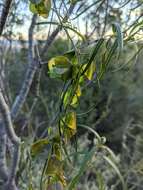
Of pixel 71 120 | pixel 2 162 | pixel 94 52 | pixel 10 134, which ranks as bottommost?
pixel 2 162

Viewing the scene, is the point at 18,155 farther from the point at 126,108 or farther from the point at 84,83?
the point at 126,108

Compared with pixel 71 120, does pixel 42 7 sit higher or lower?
higher

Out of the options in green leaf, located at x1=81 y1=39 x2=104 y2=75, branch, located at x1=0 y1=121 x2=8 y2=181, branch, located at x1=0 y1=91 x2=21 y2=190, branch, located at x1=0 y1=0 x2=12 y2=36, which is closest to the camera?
green leaf, located at x1=81 y1=39 x2=104 y2=75

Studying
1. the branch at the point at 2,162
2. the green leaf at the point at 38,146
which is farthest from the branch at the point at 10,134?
the green leaf at the point at 38,146

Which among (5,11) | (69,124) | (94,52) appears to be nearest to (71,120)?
(69,124)

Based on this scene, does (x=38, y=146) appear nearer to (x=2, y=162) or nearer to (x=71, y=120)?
(x=71, y=120)

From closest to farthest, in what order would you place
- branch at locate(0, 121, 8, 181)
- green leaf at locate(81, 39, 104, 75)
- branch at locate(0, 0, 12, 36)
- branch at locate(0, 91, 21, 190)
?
green leaf at locate(81, 39, 104, 75) → branch at locate(0, 0, 12, 36) → branch at locate(0, 91, 21, 190) → branch at locate(0, 121, 8, 181)

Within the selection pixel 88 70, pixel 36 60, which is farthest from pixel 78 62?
pixel 36 60

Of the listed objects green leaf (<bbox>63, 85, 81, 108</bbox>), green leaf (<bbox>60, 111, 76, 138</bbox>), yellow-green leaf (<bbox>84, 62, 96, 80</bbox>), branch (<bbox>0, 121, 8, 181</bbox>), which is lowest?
branch (<bbox>0, 121, 8, 181</bbox>)

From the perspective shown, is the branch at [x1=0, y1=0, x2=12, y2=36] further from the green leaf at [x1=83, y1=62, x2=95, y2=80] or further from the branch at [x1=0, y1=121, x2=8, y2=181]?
the branch at [x1=0, y1=121, x2=8, y2=181]

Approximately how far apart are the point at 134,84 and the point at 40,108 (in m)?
1.46

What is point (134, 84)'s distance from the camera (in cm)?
662

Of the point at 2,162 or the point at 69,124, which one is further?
the point at 2,162

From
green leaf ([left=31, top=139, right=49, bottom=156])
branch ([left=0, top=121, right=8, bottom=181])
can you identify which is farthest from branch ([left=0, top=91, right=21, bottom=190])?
green leaf ([left=31, top=139, right=49, bottom=156])
